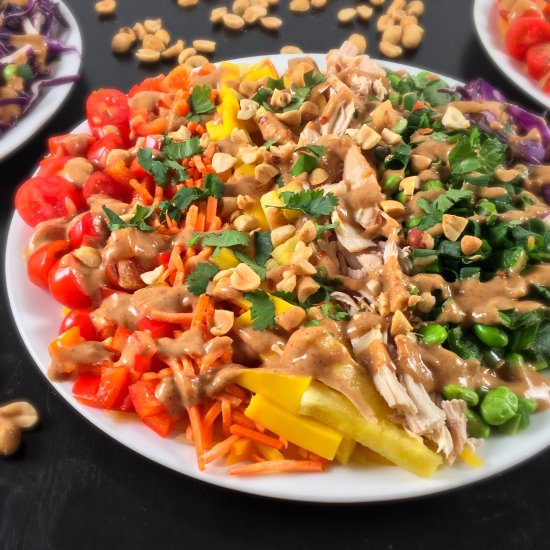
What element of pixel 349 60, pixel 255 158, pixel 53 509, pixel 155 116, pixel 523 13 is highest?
pixel 523 13

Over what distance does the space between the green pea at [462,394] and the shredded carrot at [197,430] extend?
0.90m

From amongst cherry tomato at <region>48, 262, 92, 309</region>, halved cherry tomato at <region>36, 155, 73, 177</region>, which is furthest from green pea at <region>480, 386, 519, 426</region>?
halved cherry tomato at <region>36, 155, 73, 177</region>

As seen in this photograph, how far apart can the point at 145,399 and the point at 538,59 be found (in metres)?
3.22

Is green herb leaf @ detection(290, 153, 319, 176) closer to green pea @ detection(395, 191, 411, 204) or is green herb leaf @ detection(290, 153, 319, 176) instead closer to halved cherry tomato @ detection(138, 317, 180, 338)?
green pea @ detection(395, 191, 411, 204)

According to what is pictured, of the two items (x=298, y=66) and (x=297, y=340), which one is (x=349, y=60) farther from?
(x=297, y=340)

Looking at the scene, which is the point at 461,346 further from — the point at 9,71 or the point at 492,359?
the point at 9,71

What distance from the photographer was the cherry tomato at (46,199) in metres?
2.93

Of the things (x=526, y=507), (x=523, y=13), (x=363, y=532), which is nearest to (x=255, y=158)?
(x=363, y=532)

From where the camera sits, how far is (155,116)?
133 inches

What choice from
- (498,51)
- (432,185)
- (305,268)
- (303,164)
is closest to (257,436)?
(305,268)

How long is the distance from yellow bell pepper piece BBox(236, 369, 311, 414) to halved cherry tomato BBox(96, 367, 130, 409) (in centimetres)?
45

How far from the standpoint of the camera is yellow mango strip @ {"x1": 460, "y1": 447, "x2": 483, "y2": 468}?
7.05ft

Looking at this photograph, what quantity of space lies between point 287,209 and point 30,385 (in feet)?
4.79

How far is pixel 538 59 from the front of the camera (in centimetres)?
386
